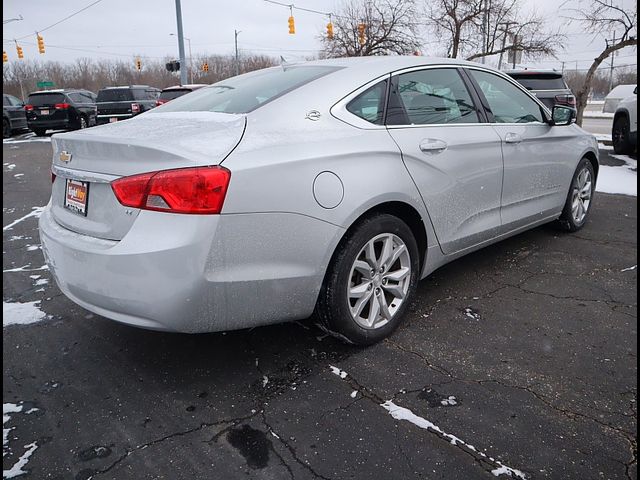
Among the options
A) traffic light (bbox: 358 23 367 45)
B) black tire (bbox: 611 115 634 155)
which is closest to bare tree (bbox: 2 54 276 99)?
traffic light (bbox: 358 23 367 45)

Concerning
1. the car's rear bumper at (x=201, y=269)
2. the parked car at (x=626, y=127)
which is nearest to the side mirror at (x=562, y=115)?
the car's rear bumper at (x=201, y=269)

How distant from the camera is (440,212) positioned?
9.86 ft

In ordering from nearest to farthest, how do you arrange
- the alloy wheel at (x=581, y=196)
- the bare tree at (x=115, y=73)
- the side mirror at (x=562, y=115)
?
the side mirror at (x=562, y=115)
the alloy wheel at (x=581, y=196)
the bare tree at (x=115, y=73)

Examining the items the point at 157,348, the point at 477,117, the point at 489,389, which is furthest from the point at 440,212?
the point at 157,348

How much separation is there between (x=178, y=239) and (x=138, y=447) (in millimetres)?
858

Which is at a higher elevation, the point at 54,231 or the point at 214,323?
the point at 54,231

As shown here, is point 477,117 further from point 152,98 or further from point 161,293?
point 152,98

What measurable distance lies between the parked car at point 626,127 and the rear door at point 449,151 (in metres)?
7.36

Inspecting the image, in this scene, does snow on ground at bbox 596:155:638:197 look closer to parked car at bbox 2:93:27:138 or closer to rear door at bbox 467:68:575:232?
rear door at bbox 467:68:575:232

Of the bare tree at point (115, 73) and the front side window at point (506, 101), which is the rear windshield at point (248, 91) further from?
the bare tree at point (115, 73)

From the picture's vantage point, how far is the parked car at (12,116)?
17500mm

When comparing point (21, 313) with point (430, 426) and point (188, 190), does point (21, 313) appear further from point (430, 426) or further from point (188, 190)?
point (430, 426)

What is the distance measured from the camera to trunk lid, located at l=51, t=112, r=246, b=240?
210cm

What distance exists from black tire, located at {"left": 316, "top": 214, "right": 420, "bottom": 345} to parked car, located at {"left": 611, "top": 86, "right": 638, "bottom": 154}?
851 centimetres
